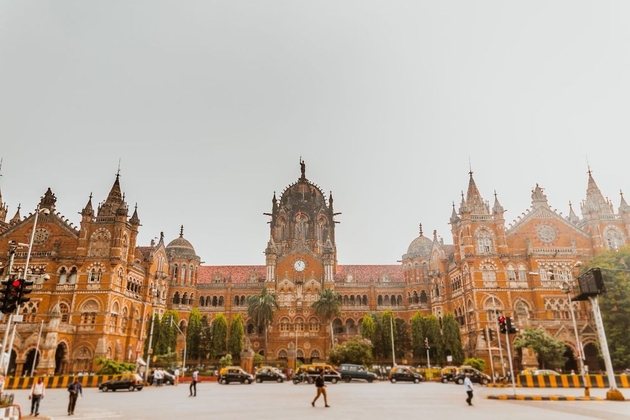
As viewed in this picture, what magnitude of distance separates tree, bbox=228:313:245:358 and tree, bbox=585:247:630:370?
4305cm

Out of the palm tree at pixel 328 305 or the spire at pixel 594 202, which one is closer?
the spire at pixel 594 202

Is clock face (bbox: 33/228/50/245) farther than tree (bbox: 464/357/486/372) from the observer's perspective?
Yes

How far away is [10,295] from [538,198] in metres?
63.5

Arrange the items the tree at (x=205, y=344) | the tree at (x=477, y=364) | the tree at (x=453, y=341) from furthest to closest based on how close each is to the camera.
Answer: the tree at (x=205, y=344)
the tree at (x=453, y=341)
the tree at (x=477, y=364)

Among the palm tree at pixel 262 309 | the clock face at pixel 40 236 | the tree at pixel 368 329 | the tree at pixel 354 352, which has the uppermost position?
the clock face at pixel 40 236

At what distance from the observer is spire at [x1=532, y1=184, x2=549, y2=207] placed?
64.6 m

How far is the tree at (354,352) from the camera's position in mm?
57531

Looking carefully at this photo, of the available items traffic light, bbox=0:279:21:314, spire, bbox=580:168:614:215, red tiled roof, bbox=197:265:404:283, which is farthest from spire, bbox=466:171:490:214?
traffic light, bbox=0:279:21:314

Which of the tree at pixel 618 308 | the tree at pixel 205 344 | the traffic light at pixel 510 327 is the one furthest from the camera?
the tree at pixel 205 344

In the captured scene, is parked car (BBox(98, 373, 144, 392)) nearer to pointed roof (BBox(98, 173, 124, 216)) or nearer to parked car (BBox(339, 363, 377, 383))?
parked car (BBox(339, 363, 377, 383))

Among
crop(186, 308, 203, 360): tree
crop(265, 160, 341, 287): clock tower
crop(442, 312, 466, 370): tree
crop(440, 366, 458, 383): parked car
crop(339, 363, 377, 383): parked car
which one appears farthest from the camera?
crop(265, 160, 341, 287): clock tower

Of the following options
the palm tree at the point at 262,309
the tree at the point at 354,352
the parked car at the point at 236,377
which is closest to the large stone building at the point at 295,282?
the palm tree at the point at 262,309

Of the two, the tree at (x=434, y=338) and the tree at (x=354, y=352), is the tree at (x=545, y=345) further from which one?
the tree at (x=354, y=352)

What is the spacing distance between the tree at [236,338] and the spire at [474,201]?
3517cm
